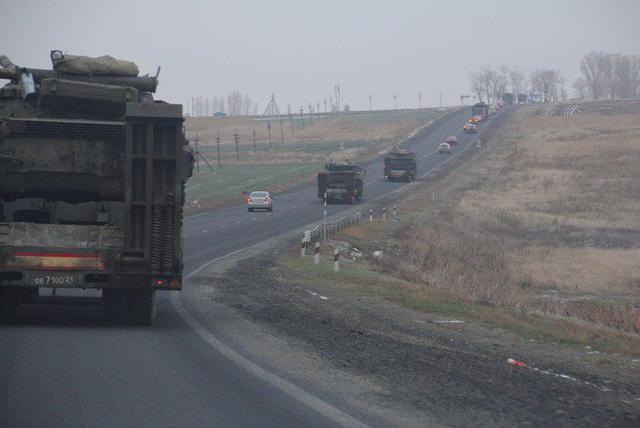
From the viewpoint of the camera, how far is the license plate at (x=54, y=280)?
41.4 ft

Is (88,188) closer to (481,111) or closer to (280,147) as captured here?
(280,147)

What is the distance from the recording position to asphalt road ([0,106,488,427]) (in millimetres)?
7977

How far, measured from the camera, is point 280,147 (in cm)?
12569

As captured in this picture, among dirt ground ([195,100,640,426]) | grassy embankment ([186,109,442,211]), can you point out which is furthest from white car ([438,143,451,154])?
dirt ground ([195,100,640,426])

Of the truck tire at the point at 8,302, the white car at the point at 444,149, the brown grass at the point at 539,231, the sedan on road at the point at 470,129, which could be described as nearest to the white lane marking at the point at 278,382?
the truck tire at the point at 8,302

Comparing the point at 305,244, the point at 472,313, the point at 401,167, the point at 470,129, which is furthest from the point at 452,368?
the point at 470,129

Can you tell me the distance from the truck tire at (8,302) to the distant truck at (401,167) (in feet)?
211

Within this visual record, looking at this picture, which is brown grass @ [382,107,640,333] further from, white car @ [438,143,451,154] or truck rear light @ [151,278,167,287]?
truck rear light @ [151,278,167,287]

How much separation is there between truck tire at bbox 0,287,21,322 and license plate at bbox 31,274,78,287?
104 cm

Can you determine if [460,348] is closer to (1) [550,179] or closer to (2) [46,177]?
(2) [46,177]

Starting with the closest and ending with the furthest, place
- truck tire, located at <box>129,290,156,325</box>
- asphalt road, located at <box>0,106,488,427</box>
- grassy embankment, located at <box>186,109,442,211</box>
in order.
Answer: asphalt road, located at <box>0,106,488,427</box> < truck tire, located at <box>129,290,156,325</box> < grassy embankment, located at <box>186,109,442,211</box>

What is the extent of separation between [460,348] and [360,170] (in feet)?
161

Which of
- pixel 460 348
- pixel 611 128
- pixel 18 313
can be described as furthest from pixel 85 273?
pixel 611 128

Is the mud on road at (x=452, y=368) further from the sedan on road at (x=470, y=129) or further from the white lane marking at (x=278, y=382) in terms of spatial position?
the sedan on road at (x=470, y=129)
